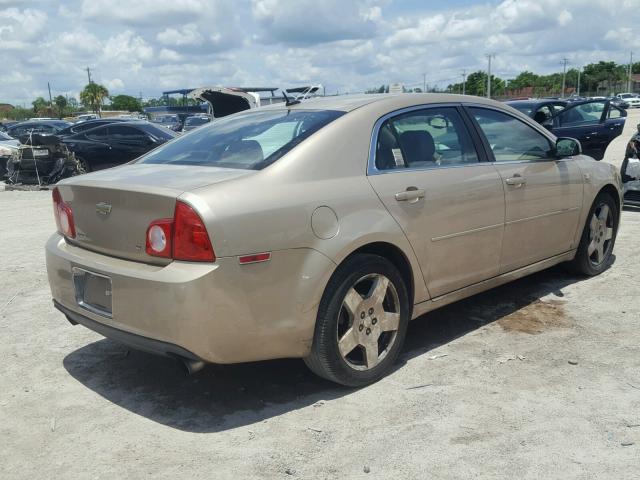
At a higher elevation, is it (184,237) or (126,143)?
(184,237)

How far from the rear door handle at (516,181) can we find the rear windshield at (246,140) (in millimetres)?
1424

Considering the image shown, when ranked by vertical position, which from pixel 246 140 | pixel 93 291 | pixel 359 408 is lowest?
pixel 359 408

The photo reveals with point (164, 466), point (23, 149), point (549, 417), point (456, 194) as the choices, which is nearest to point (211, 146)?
point (456, 194)

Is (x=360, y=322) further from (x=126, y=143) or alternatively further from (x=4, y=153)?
(x=4, y=153)

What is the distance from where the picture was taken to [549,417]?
3436 mm

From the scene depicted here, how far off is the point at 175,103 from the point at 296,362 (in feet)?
238

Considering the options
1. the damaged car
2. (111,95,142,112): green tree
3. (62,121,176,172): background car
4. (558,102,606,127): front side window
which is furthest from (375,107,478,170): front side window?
(111,95,142,112): green tree

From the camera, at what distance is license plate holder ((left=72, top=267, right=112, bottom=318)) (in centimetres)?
353

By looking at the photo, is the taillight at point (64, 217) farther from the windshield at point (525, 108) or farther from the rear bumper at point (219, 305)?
the windshield at point (525, 108)

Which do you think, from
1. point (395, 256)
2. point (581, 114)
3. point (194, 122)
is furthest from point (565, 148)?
point (194, 122)

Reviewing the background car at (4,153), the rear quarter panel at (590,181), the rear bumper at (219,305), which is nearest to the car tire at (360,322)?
the rear bumper at (219,305)

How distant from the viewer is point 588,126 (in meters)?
12.9

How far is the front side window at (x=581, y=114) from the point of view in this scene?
13206mm

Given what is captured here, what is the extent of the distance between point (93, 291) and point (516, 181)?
115 inches
